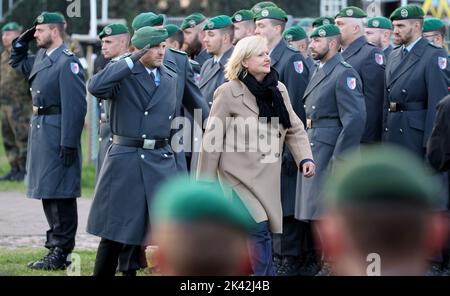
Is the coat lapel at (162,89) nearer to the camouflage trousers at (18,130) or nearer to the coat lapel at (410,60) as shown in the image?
the coat lapel at (410,60)

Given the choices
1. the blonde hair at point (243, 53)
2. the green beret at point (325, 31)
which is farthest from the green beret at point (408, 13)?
the blonde hair at point (243, 53)

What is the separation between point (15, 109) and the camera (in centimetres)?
1653

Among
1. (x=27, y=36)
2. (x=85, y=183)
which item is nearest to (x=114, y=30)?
(x=27, y=36)

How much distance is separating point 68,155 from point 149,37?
2.03 m

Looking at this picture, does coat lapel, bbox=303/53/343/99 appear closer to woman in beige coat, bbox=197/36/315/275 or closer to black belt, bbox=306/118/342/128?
black belt, bbox=306/118/342/128

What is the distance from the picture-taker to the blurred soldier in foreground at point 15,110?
16281 mm

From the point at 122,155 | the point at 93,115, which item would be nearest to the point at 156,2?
the point at 93,115

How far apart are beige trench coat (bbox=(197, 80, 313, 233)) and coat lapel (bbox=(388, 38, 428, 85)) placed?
254cm

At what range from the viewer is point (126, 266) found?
8.28m

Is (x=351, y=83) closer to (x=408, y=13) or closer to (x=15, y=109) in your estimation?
(x=408, y=13)

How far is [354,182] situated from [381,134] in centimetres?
749

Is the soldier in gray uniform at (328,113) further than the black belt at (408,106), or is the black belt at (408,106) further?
the black belt at (408,106)

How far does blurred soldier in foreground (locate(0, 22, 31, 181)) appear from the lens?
1628cm

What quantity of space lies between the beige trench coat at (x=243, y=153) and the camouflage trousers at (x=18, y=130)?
31.6 feet
